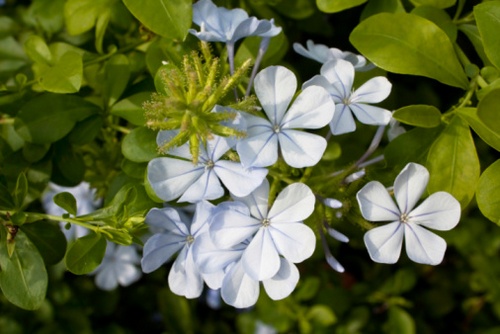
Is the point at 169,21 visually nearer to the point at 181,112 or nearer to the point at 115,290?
the point at 181,112

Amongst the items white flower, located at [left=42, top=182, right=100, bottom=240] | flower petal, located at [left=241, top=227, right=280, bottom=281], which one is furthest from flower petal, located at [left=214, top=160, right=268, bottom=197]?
white flower, located at [left=42, top=182, right=100, bottom=240]

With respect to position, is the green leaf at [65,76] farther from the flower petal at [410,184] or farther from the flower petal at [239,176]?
the flower petal at [410,184]

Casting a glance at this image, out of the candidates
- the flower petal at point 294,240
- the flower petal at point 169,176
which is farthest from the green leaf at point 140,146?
the flower petal at point 294,240

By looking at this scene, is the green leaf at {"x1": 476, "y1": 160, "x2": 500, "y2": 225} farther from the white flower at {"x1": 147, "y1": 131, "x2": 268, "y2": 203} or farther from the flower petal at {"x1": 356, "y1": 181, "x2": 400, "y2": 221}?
the white flower at {"x1": 147, "y1": 131, "x2": 268, "y2": 203}

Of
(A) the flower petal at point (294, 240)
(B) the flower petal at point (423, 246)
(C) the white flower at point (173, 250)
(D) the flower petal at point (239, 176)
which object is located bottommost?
(C) the white flower at point (173, 250)

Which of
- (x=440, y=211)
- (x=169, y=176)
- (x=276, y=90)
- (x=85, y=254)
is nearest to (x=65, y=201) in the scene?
(x=85, y=254)

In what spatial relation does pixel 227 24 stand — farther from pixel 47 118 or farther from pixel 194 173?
pixel 47 118
